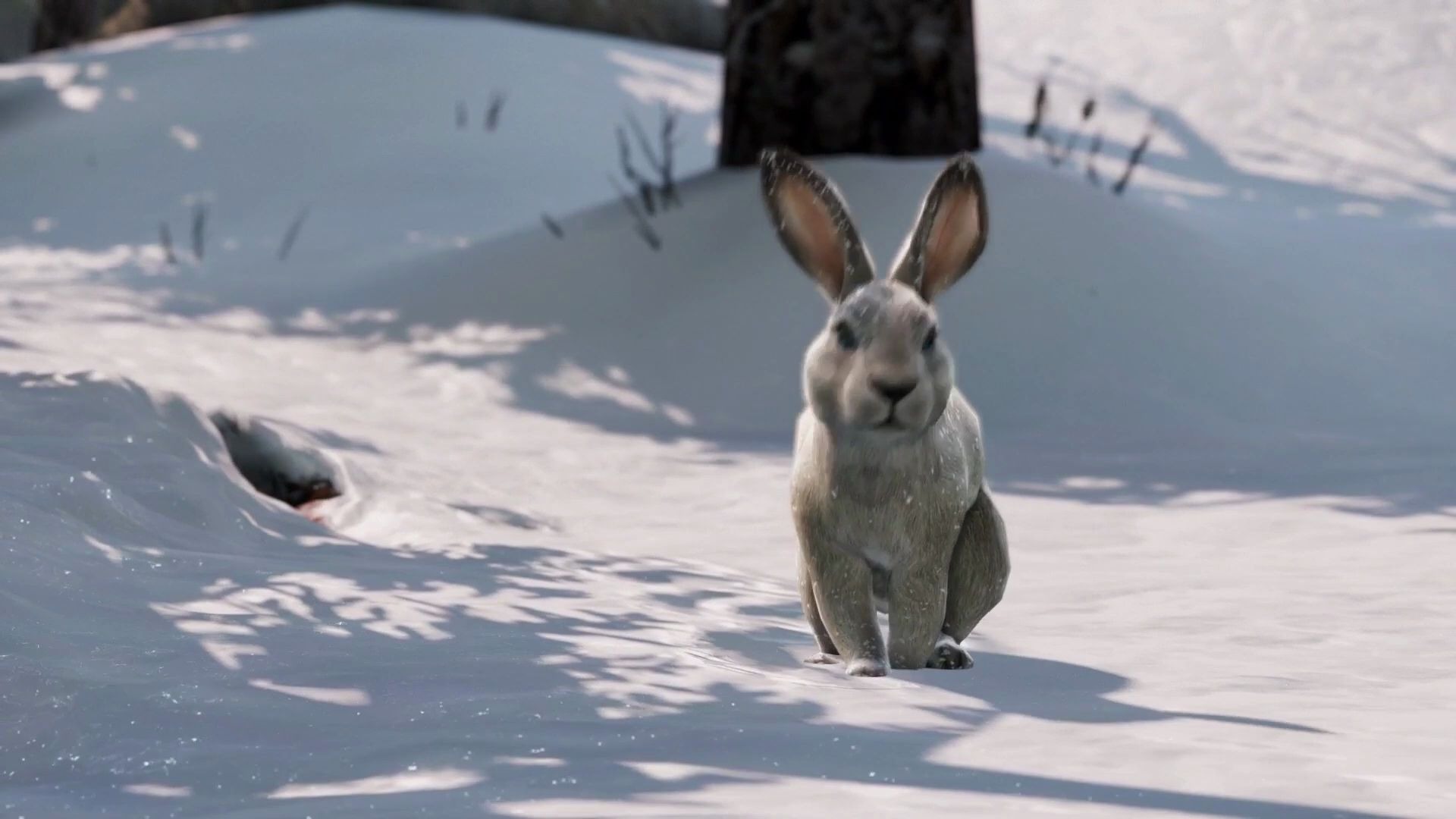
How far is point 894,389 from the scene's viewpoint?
4605 mm

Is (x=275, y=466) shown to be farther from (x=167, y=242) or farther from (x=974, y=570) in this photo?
(x=167, y=242)

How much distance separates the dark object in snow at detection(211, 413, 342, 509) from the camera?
826cm

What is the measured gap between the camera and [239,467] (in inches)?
327

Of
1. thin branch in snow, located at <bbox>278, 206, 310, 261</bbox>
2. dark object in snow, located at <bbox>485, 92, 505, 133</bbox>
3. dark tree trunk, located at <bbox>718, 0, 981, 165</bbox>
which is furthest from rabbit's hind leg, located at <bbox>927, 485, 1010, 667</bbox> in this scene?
dark object in snow, located at <bbox>485, 92, 505, 133</bbox>

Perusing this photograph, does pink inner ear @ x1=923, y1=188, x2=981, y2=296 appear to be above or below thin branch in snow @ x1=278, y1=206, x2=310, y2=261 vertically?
above

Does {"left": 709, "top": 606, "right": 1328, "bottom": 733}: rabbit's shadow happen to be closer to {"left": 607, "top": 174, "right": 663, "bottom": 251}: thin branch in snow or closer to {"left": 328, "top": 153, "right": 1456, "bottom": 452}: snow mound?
{"left": 328, "top": 153, "right": 1456, "bottom": 452}: snow mound

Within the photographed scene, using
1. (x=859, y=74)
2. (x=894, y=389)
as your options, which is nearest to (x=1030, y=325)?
(x=859, y=74)

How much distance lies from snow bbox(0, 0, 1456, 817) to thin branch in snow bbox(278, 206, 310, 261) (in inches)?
3.3

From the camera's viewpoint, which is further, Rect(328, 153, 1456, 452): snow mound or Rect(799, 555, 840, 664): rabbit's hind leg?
Rect(328, 153, 1456, 452): snow mound

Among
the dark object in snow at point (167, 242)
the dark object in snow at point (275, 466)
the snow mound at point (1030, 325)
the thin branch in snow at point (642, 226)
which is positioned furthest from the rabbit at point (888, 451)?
the dark object in snow at point (167, 242)

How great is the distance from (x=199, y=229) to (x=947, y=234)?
488 inches

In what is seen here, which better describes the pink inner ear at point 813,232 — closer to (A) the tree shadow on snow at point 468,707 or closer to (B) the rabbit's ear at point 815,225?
(B) the rabbit's ear at point 815,225

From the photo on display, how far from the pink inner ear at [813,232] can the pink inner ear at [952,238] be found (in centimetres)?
22

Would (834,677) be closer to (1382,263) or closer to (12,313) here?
(1382,263)
